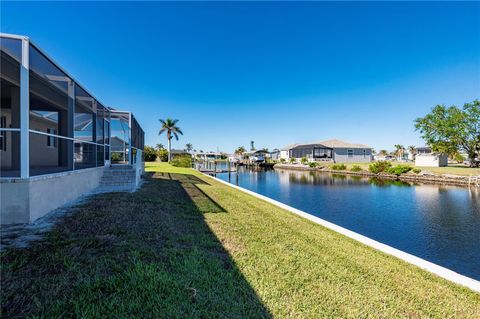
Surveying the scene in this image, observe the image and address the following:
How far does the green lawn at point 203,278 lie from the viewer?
2.49 meters

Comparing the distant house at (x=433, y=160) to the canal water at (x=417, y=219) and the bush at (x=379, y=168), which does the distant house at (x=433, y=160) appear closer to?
the bush at (x=379, y=168)

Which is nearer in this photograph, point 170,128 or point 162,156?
point 162,156

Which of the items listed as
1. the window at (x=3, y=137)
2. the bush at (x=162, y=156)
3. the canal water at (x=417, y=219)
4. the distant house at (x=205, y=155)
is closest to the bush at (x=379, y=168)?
the canal water at (x=417, y=219)

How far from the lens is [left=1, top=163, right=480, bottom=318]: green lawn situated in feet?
8.16

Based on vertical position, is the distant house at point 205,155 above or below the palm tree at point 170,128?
below

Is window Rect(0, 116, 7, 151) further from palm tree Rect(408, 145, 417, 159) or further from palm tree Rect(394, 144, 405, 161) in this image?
palm tree Rect(408, 145, 417, 159)

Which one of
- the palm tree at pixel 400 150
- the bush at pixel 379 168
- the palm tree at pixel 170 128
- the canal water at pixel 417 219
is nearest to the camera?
the canal water at pixel 417 219

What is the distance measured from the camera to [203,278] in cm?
318

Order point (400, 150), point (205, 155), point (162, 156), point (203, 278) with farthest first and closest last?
point (400, 150) < point (205, 155) < point (162, 156) < point (203, 278)

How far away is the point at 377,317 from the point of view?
9.06 feet

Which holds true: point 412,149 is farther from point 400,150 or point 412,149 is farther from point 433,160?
point 433,160

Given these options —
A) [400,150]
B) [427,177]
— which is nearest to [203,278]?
[427,177]

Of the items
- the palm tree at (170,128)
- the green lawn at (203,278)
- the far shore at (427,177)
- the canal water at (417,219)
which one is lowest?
the canal water at (417,219)

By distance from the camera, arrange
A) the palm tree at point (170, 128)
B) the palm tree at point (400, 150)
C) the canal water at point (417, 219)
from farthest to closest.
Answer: the palm tree at point (400, 150)
the palm tree at point (170, 128)
the canal water at point (417, 219)
